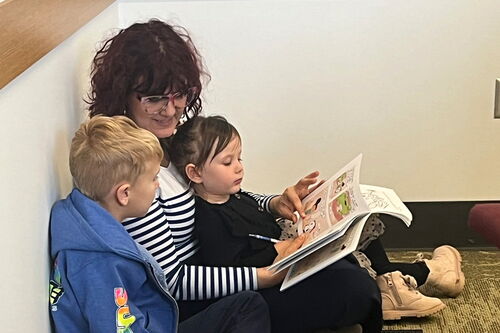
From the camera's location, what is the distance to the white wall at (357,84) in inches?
98.3

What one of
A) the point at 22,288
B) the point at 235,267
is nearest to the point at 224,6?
the point at 235,267

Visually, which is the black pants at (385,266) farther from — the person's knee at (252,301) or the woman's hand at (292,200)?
the person's knee at (252,301)

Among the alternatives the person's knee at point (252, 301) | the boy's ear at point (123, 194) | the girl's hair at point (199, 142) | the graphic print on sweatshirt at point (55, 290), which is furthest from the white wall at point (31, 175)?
the person's knee at point (252, 301)

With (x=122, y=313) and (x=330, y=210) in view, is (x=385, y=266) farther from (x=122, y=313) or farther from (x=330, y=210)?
(x=122, y=313)

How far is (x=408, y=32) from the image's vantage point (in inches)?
98.7

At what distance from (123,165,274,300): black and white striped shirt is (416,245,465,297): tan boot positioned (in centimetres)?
85

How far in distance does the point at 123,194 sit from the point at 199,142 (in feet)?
1.22

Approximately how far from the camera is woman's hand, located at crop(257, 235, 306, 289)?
1.64 meters

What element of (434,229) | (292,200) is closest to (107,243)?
(292,200)

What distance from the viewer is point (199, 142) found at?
1733 mm

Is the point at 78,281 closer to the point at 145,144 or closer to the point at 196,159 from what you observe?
the point at 145,144

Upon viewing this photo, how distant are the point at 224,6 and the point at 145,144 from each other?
1183 millimetres

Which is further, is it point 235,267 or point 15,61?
point 235,267

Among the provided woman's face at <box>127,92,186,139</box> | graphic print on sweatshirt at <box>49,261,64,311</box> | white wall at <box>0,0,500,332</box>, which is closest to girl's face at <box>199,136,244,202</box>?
woman's face at <box>127,92,186,139</box>
